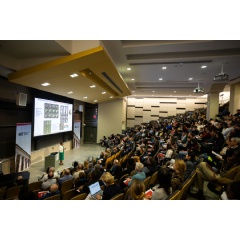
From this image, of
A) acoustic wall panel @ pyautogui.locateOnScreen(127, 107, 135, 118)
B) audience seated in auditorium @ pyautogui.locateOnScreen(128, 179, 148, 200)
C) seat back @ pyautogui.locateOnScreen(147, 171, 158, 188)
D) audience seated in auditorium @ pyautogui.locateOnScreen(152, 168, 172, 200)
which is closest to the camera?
audience seated in auditorium @ pyautogui.locateOnScreen(128, 179, 148, 200)

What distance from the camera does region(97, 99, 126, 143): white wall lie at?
15156mm

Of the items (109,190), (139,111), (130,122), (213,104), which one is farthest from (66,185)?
(139,111)

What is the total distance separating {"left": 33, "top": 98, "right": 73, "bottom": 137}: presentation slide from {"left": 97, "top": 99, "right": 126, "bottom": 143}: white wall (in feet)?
14.1

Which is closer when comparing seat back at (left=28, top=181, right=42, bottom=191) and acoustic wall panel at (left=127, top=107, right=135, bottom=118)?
seat back at (left=28, top=181, right=42, bottom=191)

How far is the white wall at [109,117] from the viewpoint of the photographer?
1516 cm

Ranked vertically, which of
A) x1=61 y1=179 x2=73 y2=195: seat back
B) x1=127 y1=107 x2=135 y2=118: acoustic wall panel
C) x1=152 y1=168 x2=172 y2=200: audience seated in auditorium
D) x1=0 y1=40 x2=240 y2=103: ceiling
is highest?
x1=0 y1=40 x2=240 y2=103: ceiling

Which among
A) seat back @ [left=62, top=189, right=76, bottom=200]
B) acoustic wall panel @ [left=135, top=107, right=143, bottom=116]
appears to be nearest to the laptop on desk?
seat back @ [left=62, top=189, right=76, bottom=200]

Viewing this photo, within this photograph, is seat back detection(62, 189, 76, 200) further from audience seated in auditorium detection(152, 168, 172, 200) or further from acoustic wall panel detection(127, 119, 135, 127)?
acoustic wall panel detection(127, 119, 135, 127)

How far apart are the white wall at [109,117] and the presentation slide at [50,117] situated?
430 cm

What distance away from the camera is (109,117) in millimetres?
→ 15250

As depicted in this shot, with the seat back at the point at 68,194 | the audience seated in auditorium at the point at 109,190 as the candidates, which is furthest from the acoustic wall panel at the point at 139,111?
the audience seated in auditorium at the point at 109,190

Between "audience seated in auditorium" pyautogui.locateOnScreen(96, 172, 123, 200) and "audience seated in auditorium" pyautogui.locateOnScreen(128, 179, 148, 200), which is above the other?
"audience seated in auditorium" pyautogui.locateOnScreen(128, 179, 148, 200)
